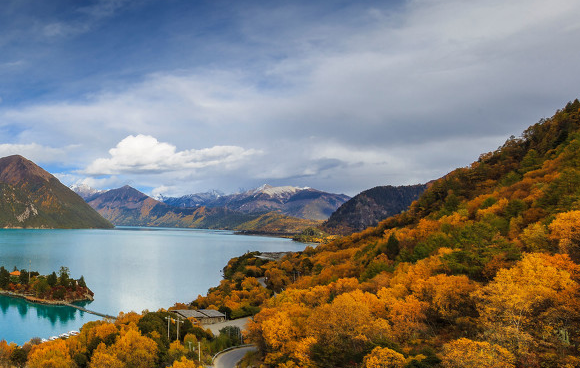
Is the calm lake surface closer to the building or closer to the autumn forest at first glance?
the building

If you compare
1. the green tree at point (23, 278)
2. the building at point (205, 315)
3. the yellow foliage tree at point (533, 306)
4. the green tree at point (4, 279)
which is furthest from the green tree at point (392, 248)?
the green tree at point (4, 279)

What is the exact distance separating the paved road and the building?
1142cm

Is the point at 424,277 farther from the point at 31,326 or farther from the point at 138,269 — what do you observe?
the point at 138,269

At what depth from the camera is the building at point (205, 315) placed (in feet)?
152

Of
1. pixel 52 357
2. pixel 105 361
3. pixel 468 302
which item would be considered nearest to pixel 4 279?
pixel 52 357

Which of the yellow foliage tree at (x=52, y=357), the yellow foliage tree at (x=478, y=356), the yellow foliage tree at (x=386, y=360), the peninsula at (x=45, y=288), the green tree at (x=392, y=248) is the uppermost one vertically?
the green tree at (x=392, y=248)

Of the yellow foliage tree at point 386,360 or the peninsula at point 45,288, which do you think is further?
the peninsula at point 45,288

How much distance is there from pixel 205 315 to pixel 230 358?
14704 mm

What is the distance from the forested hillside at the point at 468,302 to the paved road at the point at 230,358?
3179 mm

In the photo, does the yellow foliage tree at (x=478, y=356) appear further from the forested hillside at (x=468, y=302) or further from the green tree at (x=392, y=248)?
the green tree at (x=392, y=248)

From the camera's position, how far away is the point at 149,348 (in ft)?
104

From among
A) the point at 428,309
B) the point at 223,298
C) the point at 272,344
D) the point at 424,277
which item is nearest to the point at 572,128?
the point at 424,277

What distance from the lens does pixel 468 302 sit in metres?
25.3

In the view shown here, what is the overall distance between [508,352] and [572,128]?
56.1 meters
